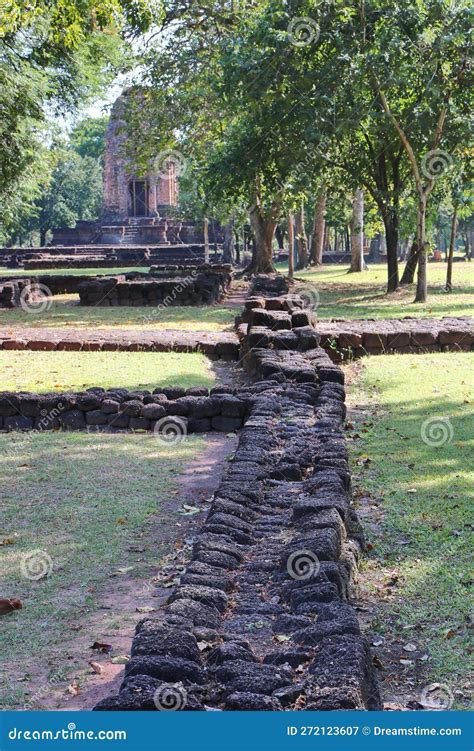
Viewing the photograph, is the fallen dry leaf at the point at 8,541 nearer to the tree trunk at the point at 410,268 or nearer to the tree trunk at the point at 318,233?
the tree trunk at the point at 410,268

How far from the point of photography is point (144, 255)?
44750 millimetres

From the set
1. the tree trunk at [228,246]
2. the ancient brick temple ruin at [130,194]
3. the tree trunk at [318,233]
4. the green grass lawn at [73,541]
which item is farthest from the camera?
the ancient brick temple ruin at [130,194]

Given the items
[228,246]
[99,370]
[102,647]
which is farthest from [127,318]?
[228,246]

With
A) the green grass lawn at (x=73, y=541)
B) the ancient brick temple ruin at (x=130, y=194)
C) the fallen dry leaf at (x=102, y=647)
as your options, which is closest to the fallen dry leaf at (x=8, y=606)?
the green grass lawn at (x=73, y=541)

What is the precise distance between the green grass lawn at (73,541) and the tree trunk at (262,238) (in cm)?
2191

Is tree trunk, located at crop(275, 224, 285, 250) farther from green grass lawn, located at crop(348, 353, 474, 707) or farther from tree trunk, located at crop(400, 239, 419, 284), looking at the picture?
green grass lawn, located at crop(348, 353, 474, 707)

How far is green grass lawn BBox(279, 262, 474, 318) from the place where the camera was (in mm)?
19516

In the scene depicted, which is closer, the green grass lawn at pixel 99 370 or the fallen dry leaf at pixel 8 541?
the fallen dry leaf at pixel 8 541

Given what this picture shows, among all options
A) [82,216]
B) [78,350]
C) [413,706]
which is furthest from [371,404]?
[82,216]

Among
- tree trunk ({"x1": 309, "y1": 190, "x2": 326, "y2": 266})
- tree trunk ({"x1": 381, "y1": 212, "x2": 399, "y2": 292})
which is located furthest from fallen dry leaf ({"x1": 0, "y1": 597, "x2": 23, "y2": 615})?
tree trunk ({"x1": 309, "y1": 190, "x2": 326, "y2": 266})

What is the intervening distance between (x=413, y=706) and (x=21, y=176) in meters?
17.6

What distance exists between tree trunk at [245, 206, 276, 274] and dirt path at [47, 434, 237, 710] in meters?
→ 22.9

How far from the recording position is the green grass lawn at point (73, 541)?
4.47 metres

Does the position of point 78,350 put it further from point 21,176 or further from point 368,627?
point 368,627
